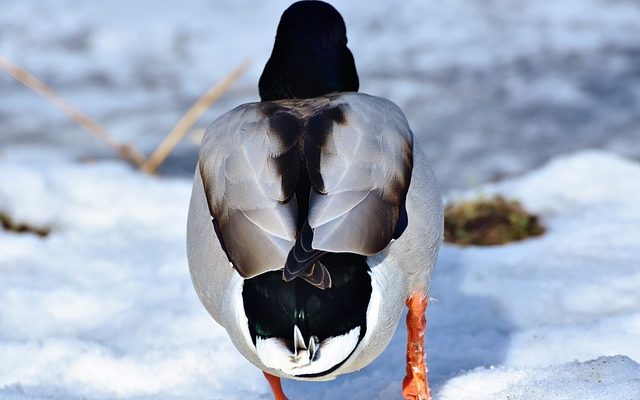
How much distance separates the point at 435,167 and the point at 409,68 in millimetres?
2305

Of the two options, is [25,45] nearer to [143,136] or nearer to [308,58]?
[143,136]

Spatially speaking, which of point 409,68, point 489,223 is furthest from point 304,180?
point 409,68

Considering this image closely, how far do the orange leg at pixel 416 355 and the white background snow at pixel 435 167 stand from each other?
14 centimetres

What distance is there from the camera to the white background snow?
13.0 ft

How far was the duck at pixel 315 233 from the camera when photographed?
2.77 metres

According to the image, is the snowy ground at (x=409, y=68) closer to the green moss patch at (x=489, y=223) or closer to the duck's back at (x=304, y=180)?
the green moss patch at (x=489, y=223)

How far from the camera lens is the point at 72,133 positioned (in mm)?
8211

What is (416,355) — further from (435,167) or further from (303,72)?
(435,167)

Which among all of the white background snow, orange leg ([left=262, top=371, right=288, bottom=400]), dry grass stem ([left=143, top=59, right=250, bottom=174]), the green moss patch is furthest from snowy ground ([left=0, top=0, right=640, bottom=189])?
orange leg ([left=262, top=371, right=288, bottom=400])

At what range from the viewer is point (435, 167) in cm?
709

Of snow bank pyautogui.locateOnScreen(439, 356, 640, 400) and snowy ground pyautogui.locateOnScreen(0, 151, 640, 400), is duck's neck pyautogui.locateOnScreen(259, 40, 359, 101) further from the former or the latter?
snow bank pyautogui.locateOnScreen(439, 356, 640, 400)

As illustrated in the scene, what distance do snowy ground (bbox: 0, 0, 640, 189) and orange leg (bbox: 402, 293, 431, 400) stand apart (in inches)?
135

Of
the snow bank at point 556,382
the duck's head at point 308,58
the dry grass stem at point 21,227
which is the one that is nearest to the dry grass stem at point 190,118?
the dry grass stem at point 21,227

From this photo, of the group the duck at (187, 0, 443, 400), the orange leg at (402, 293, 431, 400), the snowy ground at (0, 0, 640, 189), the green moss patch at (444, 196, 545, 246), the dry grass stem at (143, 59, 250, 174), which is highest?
the duck at (187, 0, 443, 400)
